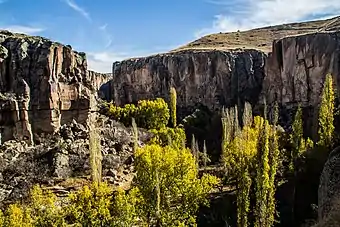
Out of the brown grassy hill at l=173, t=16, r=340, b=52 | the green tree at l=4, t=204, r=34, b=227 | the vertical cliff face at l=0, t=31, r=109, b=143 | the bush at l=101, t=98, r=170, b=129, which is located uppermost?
the brown grassy hill at l=173, t=16, r=340, b=52

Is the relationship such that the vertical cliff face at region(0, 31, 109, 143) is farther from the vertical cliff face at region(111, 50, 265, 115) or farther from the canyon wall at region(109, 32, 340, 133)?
the vertical cliff face at region(111, 50, 265, 115)

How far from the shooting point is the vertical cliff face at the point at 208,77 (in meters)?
79.9

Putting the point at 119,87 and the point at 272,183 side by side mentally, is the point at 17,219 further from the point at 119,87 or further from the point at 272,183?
the point at 119,87

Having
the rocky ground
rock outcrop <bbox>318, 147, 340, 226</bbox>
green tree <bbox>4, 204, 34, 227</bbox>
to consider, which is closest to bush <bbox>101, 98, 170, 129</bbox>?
the rocky ground

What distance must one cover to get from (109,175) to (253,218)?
46.7 feet

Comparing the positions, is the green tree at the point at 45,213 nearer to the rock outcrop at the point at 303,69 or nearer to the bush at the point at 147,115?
the rock outcrop at the point at 303,69

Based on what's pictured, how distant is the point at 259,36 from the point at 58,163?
84460 millimetres

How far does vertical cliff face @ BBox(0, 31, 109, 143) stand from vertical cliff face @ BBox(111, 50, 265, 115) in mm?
36920

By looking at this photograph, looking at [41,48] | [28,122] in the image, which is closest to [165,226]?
[28,122]

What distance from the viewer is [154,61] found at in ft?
285

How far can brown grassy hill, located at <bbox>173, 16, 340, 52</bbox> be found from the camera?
104m

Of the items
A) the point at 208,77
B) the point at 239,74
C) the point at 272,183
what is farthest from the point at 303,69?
the point at 272,183

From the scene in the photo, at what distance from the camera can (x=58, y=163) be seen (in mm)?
38562

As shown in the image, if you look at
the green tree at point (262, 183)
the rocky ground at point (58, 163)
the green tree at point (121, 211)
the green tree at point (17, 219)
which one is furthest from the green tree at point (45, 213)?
the green tree at point (262, 183)
